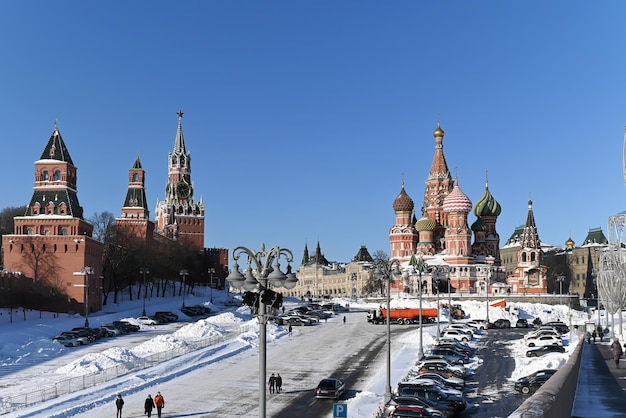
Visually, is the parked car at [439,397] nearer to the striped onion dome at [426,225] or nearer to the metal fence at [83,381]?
the metal fence at [83,381]

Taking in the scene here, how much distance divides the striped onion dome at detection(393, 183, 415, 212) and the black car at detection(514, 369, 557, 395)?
10016 cm

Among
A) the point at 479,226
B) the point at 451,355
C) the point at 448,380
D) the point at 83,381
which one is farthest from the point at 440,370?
the point at 479,226

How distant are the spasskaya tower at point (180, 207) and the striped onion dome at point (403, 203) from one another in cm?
4948

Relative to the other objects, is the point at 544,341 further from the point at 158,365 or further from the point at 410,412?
the point at 410,412

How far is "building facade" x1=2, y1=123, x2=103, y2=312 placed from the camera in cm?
8869

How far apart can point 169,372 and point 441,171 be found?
99.3m

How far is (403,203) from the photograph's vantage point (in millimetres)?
137625

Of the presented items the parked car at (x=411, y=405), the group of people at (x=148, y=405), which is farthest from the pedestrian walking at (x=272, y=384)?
the parked car at (x=411, y=405)

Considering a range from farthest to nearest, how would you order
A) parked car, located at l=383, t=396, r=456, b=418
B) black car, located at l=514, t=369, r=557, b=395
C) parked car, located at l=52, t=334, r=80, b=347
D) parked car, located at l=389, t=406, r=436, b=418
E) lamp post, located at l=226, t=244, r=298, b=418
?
parked car, located at l=52, t=334, r=80, b=347 → black car, located at l=514, t=369, r=557, b=395 → parked car, located at l=383, t=396, r=456, b=418 → parked car, located at l=389, t=406, r=436, b=418 → lamp post, located at l=226, t=244, r=298, b=418

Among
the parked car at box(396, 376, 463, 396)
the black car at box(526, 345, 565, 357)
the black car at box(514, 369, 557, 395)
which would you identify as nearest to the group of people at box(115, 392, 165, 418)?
the parked car at box(396, 376, 463, 396)

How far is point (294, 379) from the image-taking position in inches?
1797

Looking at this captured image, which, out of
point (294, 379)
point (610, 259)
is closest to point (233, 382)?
point (294, 379)

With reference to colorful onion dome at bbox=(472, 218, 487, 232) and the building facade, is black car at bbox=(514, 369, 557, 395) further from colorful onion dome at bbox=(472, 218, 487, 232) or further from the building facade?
colorful onion dome at bbox=(472, 218, 487, 232)

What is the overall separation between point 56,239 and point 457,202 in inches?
2656
